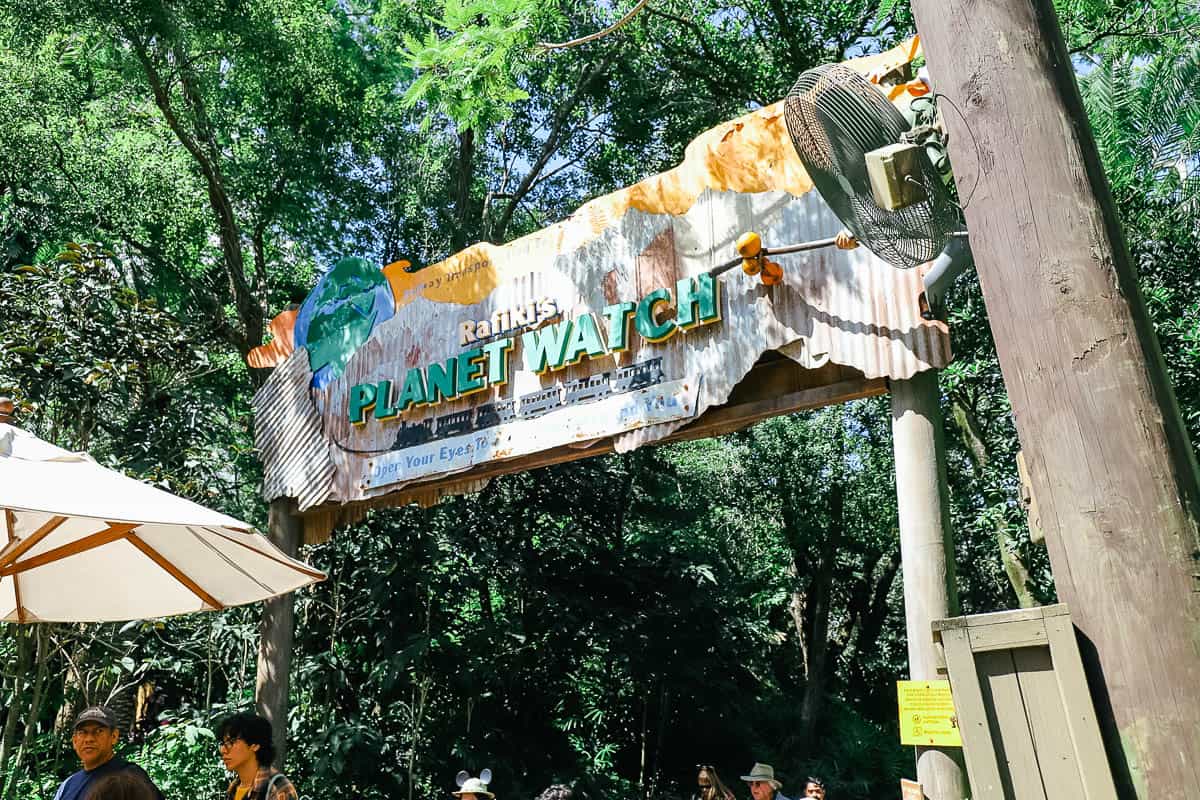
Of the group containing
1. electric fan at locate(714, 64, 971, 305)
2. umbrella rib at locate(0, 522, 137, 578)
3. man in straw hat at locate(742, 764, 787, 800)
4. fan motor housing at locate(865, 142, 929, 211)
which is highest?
electric fan at locate(714, 64, 971, 305)

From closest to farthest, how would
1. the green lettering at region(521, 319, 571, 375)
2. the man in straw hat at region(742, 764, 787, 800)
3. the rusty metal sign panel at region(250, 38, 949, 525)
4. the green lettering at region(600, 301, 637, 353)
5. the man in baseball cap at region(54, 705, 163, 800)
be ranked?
the man in baseball cap at region(54, 705, 163, 800) → the rusty metal sign panel at region(250, 38, 949, 525) → the green lettering at region(600, 301, 637, 353) → the green lettering at region(521, 319, 571, 375) → the man in straw hat at region(742, 764, 787, 800)

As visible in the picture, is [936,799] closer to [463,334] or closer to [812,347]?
[812,347]

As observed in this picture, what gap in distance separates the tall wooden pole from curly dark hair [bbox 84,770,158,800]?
11.2 ft

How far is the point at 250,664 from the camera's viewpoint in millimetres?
10617

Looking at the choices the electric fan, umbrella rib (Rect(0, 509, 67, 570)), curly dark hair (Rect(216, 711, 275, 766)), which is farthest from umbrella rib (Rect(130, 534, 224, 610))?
the electric fan

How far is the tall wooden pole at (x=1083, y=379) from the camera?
1.63 m

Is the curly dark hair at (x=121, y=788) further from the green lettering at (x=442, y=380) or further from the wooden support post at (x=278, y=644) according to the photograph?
the wooden support post at (x=278, y=644)

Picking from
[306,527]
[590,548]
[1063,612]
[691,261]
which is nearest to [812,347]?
[691,261]

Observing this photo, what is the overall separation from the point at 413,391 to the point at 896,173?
4.85 m

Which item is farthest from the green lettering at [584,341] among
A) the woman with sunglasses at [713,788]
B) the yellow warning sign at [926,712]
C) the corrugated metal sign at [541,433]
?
the woman with sunglasses at [713,788]

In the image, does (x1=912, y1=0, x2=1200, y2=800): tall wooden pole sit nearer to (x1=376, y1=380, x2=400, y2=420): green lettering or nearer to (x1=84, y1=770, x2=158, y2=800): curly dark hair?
(x1=84, y1=770, x2=158, y2=800): curly dark hair

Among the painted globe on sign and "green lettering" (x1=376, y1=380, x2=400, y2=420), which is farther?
the painted globe on sign

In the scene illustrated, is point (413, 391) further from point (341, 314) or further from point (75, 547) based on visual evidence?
point (75, 547)

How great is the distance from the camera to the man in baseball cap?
12.5 feet
